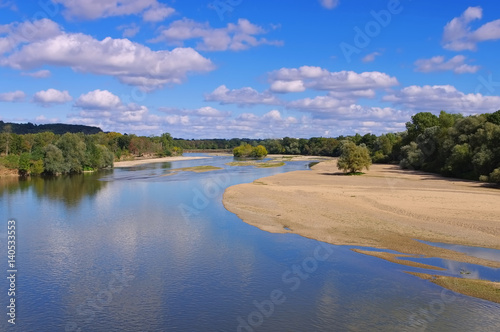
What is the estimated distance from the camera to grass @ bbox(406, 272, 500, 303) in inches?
602

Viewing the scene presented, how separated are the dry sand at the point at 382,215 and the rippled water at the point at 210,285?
102 inches

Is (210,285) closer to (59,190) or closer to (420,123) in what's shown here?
(59,190)

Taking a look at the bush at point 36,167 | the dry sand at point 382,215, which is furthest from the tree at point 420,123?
the bush at point 36,167

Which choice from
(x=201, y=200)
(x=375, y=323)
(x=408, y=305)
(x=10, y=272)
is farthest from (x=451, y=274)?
(x=201, y=200)

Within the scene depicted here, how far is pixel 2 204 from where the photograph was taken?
37.7 m

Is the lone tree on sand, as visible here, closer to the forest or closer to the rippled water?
the forest

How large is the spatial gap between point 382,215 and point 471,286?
13.9m

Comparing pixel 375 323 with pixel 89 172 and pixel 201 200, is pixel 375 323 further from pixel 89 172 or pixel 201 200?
pixel 89 172

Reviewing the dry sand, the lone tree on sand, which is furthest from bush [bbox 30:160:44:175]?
the lone tree on sand

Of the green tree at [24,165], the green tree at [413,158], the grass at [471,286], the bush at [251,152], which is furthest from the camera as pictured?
the bush at [251,152]

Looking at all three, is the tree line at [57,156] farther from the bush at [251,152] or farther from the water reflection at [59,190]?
the bush at [251,152]

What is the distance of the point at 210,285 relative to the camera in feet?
54.3

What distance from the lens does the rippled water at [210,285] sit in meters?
13.5

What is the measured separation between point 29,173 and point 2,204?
36.1 metres
